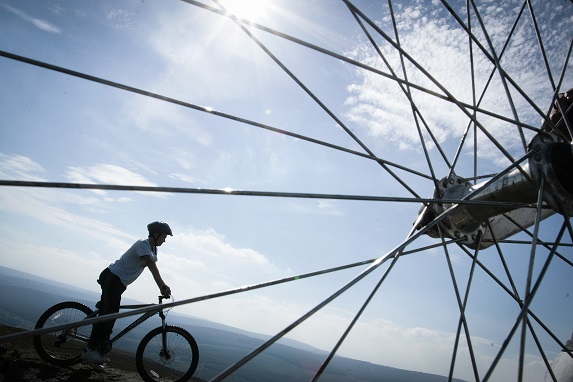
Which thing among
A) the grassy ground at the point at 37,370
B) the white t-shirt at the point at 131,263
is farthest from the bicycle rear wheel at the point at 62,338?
the white t-shirt at the point at 131,263

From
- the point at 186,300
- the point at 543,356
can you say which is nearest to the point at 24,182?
the point at 186,300

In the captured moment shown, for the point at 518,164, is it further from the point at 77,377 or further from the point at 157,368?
the point at 157,368

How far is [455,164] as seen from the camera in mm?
3609

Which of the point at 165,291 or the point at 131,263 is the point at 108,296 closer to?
the point at 131,263

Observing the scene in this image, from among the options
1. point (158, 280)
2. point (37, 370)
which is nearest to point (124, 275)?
point (158, 280)

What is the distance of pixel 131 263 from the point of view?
16.6 ft

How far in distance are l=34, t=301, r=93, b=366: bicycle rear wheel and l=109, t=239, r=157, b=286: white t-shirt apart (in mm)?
749

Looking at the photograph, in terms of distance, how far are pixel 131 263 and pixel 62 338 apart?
57.4 inches

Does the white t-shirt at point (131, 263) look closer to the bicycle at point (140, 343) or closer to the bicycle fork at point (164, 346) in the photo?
the bicycle at point (140, 343)

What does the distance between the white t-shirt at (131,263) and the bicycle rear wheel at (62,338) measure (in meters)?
0.75

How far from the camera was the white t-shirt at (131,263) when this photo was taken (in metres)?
4.96

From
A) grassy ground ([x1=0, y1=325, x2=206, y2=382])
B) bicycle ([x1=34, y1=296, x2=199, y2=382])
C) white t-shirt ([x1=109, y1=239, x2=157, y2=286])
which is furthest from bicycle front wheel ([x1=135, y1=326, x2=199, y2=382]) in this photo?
white t-shirt ([x1=109, y1=239, x2=157, y2=286])

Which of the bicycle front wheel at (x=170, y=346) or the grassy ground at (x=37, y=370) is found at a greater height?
the bicycle front wheel at (x=170, y=346)

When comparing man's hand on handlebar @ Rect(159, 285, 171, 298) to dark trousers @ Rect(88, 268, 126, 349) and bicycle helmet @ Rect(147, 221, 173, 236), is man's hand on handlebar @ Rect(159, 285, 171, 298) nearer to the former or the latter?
dark trousers @ Rect(88, 268, 126, 349)
